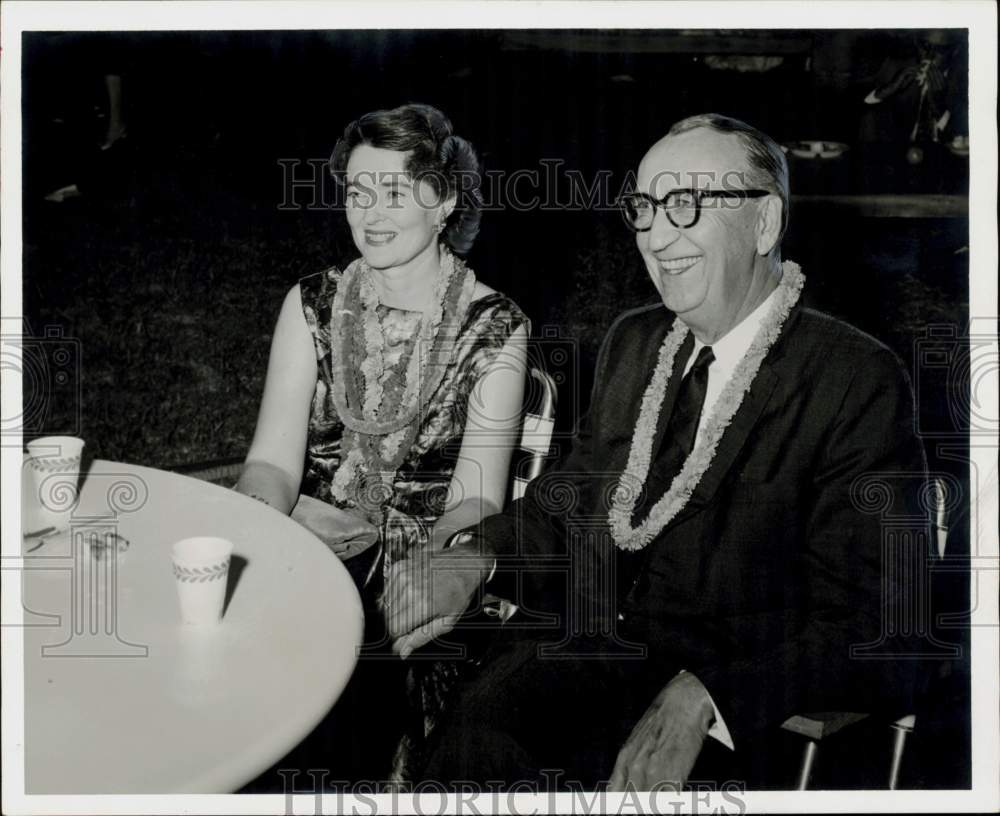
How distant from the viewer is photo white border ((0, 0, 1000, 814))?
1.78m

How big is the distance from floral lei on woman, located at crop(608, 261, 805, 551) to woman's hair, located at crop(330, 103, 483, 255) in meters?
0.46

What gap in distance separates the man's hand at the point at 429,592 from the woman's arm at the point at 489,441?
0.05 meters

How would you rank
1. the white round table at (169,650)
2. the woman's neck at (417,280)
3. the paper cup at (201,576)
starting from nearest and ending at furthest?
the white round table at (169,650) → the paper cup at (201,576) → the woman's neck at (417,280)

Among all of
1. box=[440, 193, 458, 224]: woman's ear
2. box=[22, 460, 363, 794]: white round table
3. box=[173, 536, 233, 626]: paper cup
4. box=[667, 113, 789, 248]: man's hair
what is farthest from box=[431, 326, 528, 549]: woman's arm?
box=[173, 536, 233, 626]: paper cup

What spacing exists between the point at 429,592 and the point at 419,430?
1.00 ft

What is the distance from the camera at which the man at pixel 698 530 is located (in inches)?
62.7

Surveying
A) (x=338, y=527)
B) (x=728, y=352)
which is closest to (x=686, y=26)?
(x=728, y=352)

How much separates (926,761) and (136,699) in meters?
1.39

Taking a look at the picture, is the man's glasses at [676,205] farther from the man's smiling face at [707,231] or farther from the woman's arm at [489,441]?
the woman's arm at [489,441]

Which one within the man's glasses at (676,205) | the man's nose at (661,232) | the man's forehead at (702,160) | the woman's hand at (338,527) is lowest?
the woman's hand at (338,527)

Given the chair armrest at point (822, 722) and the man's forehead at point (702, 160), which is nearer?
the chair armrest at point (822, 722)

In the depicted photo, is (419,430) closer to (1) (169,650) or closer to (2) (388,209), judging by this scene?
(2) (388,209)

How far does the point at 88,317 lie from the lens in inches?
74.0

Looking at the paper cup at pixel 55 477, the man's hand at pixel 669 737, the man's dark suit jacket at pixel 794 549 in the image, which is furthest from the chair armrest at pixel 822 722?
the paper cup at pixel 55 477
